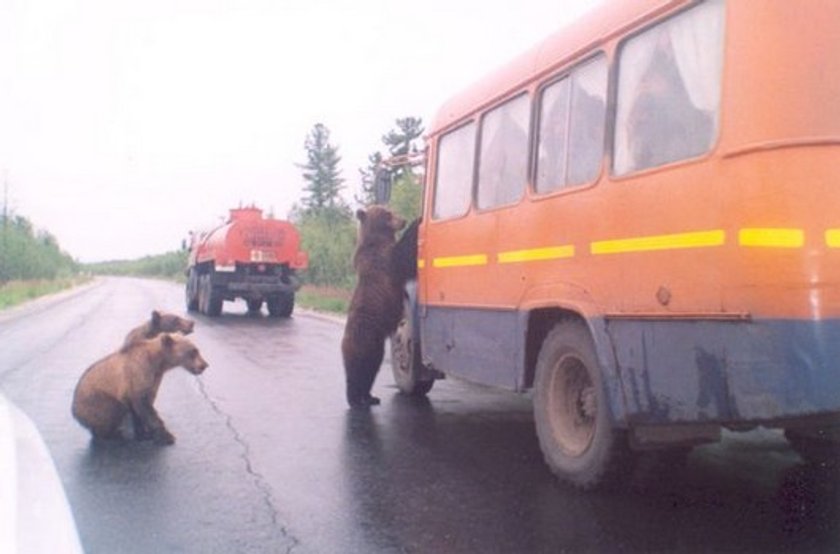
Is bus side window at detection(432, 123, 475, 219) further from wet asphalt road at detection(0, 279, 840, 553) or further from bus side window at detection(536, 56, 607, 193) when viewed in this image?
wet asphalt road at detection(0, 279, 840, 553)

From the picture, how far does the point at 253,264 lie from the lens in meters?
27.1

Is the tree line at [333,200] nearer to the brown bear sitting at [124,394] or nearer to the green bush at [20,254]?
the brown bear sitting at [124,394]

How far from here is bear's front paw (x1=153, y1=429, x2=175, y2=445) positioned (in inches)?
297

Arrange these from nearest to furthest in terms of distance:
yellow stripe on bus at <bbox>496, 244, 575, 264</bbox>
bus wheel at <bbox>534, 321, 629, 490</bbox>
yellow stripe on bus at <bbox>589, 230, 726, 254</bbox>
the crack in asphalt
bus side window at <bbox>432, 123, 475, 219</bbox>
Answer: yellow stripe on bus at <bbox>589, 230, 726, 254</bbox> < the crack in asphalt < bus wheel at <bbox>534, 321, 629, 490</bbox> < yellow stripe on bus at <bbox>496, 244, 575, 264</bbox> < bus side window at <bbox>432, 123, 475, 219</bbox>

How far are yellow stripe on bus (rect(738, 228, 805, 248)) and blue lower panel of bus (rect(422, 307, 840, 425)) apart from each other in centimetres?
35

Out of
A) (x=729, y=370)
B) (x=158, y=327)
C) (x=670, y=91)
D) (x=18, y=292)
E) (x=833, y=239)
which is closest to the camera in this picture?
(x=833, y=239)

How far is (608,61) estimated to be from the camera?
573 centimetres

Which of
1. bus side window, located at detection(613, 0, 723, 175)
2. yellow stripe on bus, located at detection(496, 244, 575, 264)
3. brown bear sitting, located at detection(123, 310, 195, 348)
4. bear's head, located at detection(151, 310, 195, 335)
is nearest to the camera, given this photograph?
bus side window, located at detection(613, 0, 723, 175)

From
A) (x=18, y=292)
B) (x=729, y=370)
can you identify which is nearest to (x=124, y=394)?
(x=729, y=370)

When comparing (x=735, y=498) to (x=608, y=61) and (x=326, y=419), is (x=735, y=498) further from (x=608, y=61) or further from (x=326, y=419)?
(x=326, y=419)

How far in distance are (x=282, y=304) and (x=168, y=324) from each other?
18.4m

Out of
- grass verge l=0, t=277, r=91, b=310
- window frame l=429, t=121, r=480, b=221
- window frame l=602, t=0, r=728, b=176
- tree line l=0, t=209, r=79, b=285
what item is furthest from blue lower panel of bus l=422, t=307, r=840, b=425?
tree line l=0, t=209, r=79, b=285

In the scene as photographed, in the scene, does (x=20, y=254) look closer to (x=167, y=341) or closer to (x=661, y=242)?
(x=167, y=341)

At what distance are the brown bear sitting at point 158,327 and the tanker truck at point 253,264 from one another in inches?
681
